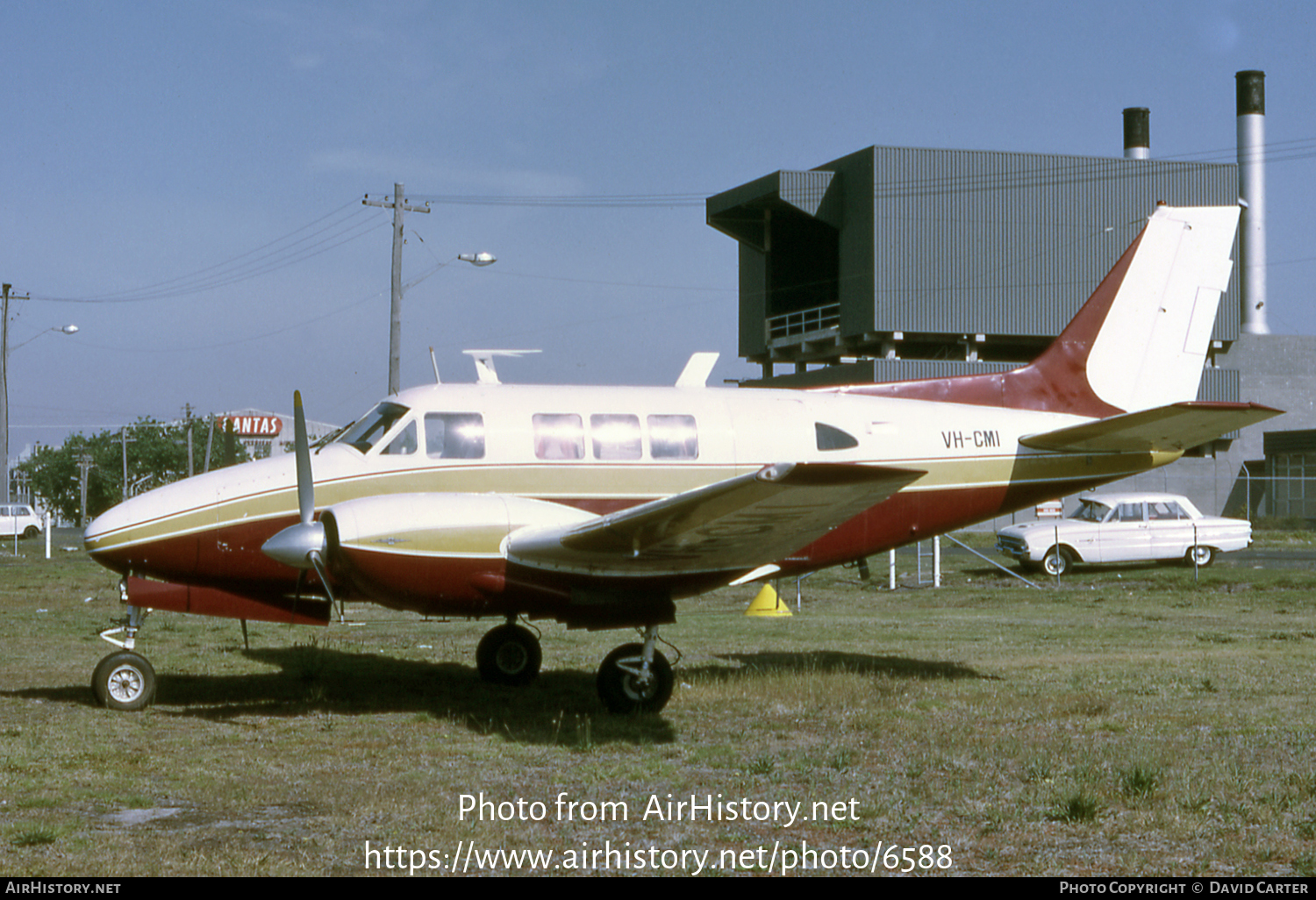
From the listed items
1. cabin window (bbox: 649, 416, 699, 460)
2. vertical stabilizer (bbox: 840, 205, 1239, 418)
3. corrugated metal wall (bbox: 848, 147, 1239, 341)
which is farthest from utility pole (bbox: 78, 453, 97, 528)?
vertical stabilizer (bbox: 840, 205, 1239, 418)

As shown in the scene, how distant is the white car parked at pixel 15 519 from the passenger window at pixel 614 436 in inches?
1897

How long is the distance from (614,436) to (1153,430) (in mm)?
6080

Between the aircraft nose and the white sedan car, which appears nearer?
the aircraft nose

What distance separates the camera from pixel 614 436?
12.1 metres

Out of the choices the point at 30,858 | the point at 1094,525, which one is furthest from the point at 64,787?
the point at 1094,525

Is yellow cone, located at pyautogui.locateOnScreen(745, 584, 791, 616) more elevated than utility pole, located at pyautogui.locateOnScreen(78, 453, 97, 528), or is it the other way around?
utility pole, located at pyautogui.locateOnScreen(78, 453, 97, 528)

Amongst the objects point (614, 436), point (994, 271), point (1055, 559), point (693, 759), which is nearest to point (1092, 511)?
point (1055, 559)

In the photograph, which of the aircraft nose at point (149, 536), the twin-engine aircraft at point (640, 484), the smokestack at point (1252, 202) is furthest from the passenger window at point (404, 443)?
the smokestack at point (1252, 202)

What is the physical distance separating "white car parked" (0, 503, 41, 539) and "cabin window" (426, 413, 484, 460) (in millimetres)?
47543

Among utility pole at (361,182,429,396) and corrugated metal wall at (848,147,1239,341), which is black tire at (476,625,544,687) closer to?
utility pole at (361,182,429,396)

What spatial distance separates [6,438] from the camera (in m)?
54.4

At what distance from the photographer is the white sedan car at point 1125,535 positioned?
97.3ft

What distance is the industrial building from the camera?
5797 cm

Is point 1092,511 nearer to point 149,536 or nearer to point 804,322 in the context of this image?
point 149,536
